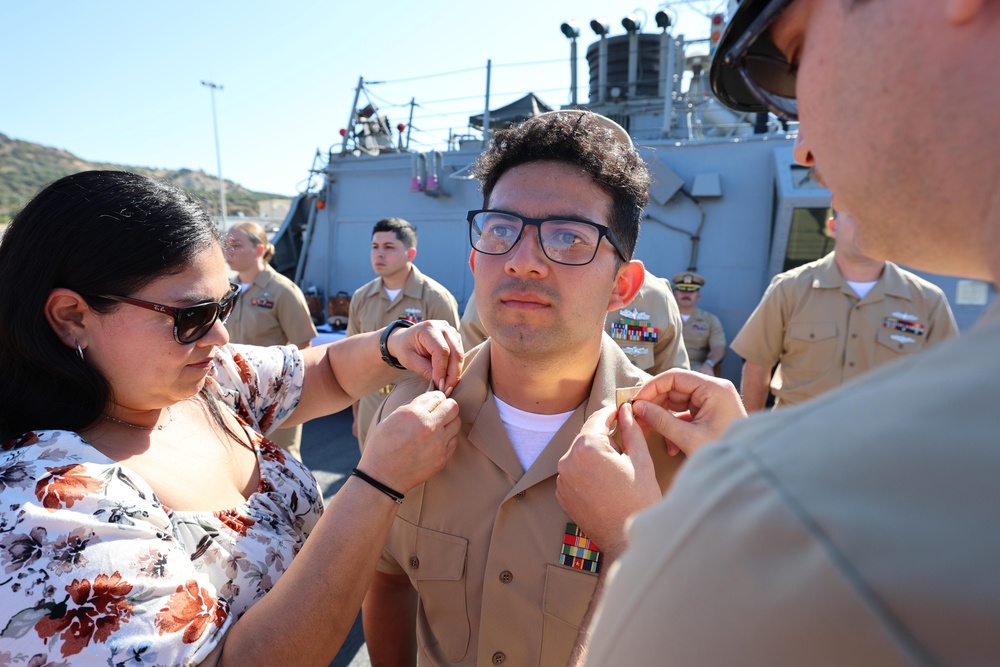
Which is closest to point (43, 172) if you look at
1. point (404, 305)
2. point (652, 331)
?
point (404, 305)

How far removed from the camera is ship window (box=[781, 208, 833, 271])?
19.1 ft

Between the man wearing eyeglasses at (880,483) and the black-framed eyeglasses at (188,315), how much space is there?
1.35m

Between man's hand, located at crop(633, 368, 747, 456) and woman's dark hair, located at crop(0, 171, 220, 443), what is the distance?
130cm

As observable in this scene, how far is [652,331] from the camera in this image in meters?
3.93

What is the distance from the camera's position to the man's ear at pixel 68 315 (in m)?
1.39

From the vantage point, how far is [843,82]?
64 centimetres

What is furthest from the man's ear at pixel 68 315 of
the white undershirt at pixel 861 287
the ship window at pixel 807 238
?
the ship window at pixel 807 238

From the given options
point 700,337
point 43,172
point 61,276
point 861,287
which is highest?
point 61,276

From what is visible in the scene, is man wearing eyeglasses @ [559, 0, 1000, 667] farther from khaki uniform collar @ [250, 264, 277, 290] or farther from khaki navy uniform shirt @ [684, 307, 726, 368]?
khaki navy uniform shirt @ [684, 307, 726, 368]

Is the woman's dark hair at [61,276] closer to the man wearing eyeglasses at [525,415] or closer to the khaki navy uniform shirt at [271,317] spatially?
the man wearing eyeglasses at [525,415]

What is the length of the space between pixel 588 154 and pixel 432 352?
2.63ft

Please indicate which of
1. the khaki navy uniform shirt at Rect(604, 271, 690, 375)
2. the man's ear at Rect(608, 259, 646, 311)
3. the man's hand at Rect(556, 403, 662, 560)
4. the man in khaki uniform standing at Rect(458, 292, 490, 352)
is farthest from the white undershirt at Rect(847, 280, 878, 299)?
the man's hand at Rect(556, 403, 662, 560)

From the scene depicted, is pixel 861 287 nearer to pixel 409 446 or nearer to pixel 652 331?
pixel 652 331

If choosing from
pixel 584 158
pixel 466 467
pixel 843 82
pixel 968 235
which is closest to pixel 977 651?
pixel 968 235
